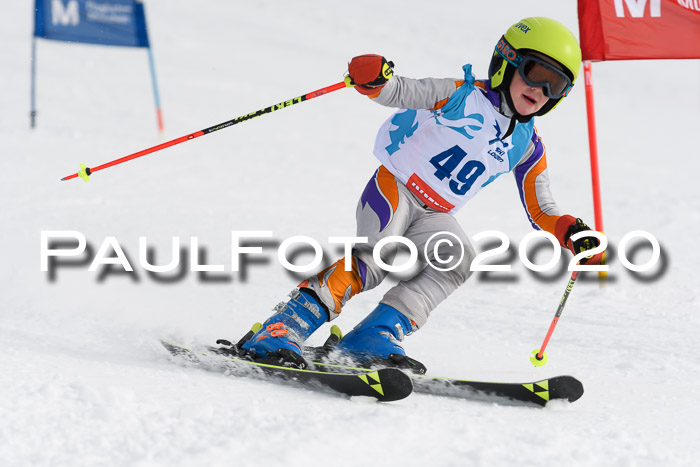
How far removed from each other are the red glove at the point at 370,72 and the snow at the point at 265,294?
1290 millimetres

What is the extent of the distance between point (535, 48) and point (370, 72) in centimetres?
73

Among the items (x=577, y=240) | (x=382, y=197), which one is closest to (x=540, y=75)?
(x=577, y=240)

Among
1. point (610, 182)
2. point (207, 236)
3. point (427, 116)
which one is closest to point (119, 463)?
point (427, 116)

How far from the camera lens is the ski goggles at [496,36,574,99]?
321 centimetres

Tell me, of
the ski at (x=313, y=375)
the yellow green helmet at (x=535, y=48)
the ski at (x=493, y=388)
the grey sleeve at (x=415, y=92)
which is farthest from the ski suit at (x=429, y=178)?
the ski at (x=313, y=375)

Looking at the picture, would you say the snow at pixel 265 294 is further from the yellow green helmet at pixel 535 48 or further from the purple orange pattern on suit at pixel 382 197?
the yellow green helmet at pixel 535 48

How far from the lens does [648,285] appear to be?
5164 millimetres

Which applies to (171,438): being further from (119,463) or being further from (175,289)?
(175,289)

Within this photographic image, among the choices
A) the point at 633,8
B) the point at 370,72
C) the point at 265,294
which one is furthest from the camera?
the point at 633,8

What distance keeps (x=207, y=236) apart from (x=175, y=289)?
114 centimetres

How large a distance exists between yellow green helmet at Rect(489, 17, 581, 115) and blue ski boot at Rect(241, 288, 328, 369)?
128 cm

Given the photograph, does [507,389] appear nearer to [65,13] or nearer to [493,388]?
[493,388]

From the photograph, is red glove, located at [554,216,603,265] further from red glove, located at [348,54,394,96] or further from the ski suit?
red glove, located at [348,54,394,96]

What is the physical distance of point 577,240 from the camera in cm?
343
